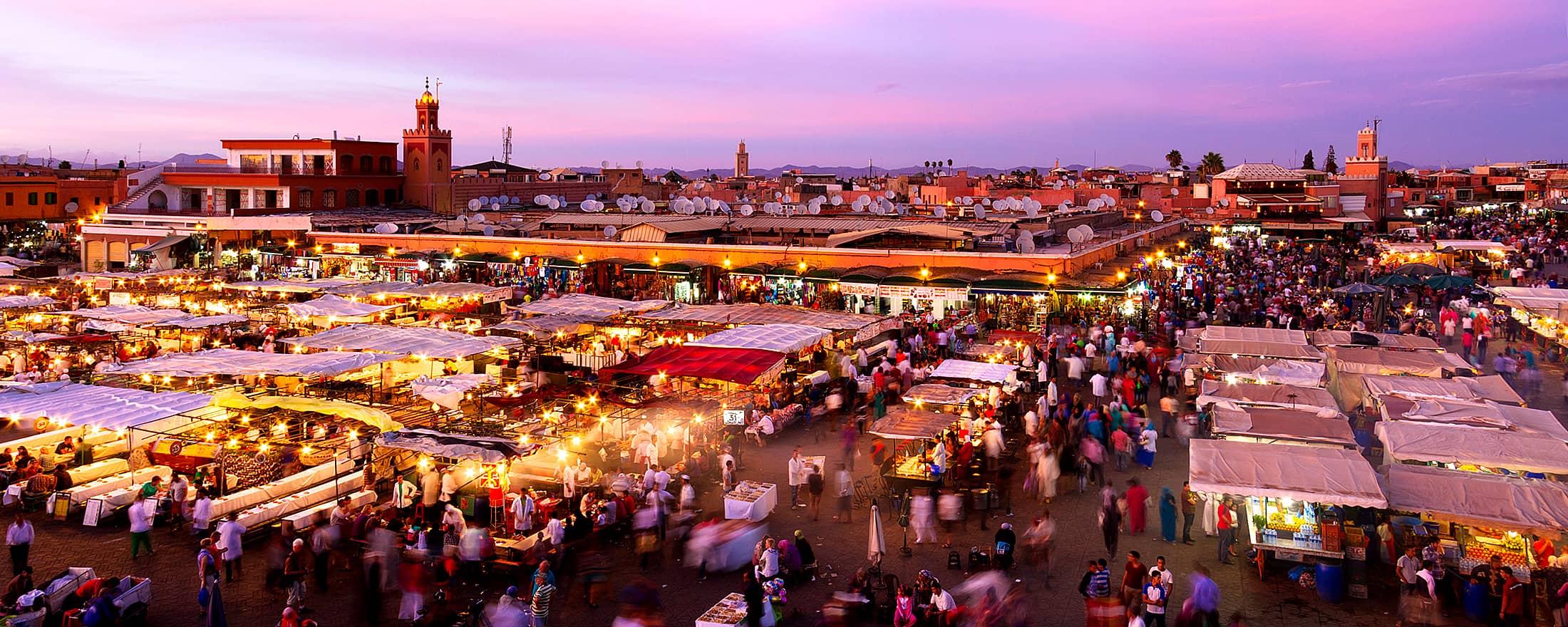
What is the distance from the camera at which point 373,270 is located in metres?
35.4

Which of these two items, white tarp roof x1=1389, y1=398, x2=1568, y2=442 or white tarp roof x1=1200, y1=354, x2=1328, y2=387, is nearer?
white tarp roof x1=1389, y1=398, x2=1568, y2=442

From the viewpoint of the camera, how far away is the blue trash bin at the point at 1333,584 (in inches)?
412

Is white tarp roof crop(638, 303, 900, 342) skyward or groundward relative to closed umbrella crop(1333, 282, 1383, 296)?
groundward

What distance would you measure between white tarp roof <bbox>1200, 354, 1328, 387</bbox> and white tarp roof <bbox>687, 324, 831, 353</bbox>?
22.0 ft

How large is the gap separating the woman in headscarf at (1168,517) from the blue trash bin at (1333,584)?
5.91 ft

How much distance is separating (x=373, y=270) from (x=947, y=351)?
2069 cm

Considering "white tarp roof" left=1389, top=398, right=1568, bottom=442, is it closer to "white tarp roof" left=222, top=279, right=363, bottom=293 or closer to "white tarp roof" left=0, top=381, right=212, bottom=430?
"white tarp roof" left=0, top=381, right=212, bottom=430

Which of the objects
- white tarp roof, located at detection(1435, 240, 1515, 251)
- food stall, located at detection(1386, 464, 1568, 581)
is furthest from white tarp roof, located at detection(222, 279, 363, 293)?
white tarp roof, located at detection(1435, 240, 1515, 251)

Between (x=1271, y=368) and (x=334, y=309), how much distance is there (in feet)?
59.4

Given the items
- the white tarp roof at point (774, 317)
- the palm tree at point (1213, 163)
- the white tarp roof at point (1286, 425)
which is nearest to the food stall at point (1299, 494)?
the white tarp roof at point (1286, 425)

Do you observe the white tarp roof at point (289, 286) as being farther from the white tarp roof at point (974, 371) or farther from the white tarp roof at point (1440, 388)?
the white tarp roof at point (1440, 388)

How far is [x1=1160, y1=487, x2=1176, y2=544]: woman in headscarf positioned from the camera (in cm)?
1204

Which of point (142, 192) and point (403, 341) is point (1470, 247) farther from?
point (142, 192)

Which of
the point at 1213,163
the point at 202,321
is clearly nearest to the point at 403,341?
the point at 202,321
